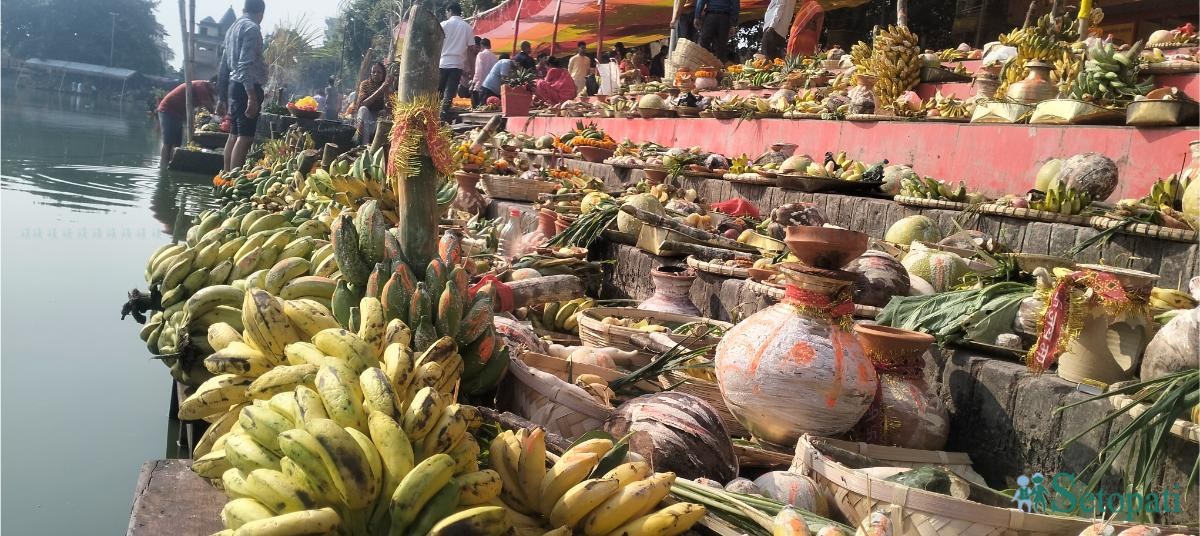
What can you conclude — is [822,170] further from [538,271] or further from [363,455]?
[363,455]

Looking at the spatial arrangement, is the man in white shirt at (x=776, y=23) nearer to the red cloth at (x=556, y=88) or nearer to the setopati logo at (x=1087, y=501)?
the red cloth at (x=556, y=88)

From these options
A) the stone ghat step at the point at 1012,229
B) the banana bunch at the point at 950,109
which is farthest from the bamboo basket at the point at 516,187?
the banana bunch at the point at 950,109

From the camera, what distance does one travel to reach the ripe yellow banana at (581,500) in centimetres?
185

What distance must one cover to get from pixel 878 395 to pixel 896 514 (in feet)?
2.93

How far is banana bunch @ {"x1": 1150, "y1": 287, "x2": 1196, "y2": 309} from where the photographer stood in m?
3.02

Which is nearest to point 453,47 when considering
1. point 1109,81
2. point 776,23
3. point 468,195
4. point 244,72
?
point 244,72

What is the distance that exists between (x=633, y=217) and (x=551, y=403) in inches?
125

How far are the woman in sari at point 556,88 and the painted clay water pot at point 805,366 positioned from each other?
1342 cm

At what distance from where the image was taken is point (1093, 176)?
4953 mm

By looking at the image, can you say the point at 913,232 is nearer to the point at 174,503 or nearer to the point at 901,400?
Result: the point at 901,400

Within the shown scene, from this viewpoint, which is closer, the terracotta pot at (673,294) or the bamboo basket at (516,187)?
the terracotta pot at (673,294)

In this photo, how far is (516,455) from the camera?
79.4 inches

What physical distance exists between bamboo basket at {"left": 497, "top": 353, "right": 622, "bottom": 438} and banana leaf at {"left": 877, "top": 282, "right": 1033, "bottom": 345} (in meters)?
1.27

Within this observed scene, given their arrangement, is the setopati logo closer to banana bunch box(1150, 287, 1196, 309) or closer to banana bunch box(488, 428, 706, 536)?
banana bunch box(1150, 287, 1196, 309)
